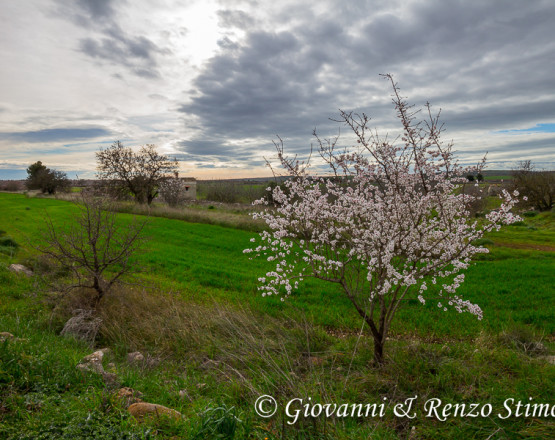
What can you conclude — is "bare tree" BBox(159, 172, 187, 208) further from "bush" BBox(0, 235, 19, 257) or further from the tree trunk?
the tree trunk

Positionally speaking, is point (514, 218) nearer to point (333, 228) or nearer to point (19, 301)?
point (333, 228)

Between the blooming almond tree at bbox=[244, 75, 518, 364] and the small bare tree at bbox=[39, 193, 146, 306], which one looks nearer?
the blooming almond tree at bbox=[244, 75, 518, 364]

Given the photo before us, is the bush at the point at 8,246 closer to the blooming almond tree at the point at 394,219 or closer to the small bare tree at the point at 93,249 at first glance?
the small bare tree at the point at 93,249

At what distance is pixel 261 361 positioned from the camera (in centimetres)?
575

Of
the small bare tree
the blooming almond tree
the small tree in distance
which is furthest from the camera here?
the small tree in distance

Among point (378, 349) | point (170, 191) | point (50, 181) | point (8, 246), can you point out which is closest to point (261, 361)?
point (378, 349)

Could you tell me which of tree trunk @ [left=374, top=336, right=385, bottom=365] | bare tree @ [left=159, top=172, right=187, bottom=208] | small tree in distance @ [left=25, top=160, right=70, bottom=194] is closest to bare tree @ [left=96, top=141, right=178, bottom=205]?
bare tree @ [left=159, top=172, right=187, bottom=208]

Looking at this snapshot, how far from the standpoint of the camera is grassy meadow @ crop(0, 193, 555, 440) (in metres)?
3.44

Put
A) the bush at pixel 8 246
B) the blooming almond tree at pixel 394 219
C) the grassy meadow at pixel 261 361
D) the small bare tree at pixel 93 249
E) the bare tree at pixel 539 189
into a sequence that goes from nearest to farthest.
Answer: the grassy meadow at pixel 261 361, the blooming almond tree at pixel 394 219, the small bare tree at pixel 93 249, the bush at pixel 8 246, the bare tree at pixel 539 189

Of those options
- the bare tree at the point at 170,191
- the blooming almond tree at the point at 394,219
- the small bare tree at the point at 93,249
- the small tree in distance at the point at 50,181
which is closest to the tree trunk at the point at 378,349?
the blooming almond tree at the point at 394,219

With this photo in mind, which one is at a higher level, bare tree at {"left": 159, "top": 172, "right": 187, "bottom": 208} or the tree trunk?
bare tree at {"left": 159, "top": 172, "right": 187, "bottom": 208}

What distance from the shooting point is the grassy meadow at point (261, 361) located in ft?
11.3

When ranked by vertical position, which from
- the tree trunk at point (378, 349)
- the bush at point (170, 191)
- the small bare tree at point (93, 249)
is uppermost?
the bush at point (170, 191)

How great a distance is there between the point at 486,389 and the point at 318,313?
5096mm
